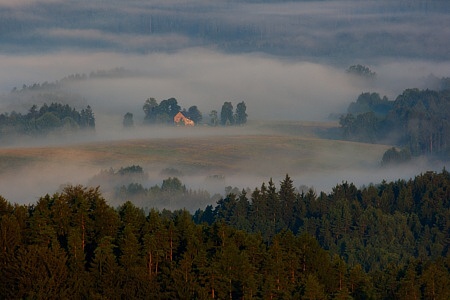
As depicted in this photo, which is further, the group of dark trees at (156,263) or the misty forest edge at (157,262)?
the misty forest edge at (157,262)

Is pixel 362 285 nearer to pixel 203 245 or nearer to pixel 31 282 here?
pixel 203 245

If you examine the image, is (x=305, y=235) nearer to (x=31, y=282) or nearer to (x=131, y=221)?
(x=131, y=221)

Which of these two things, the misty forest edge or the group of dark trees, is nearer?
the group of dark trees

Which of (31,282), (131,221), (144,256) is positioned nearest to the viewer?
(31,282)

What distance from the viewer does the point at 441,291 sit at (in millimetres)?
125062

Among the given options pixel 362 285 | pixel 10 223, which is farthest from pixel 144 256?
pixel 362 285

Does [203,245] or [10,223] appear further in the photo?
[203,245]

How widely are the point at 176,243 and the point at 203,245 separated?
2.47 metres

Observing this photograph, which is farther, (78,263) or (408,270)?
(408,270)

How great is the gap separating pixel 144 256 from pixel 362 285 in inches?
804

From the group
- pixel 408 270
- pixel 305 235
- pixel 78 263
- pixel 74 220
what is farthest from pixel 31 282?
pixel 408 270

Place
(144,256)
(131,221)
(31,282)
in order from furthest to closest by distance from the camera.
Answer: (131,221) < (144,256) < (31,282)

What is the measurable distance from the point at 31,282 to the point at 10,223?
7.49 m

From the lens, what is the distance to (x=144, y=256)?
12338cm
